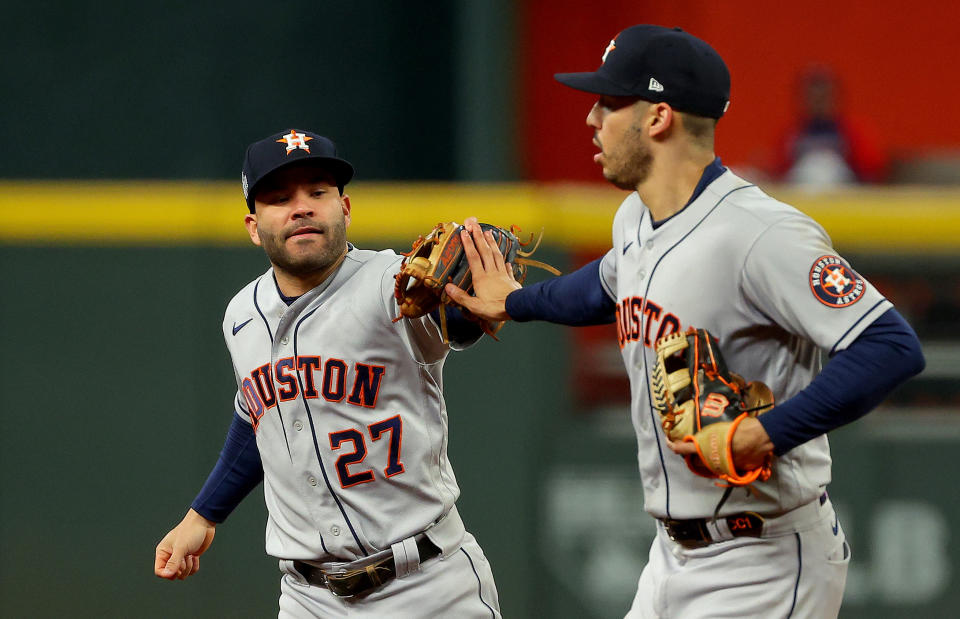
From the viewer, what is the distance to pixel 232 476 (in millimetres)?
3152

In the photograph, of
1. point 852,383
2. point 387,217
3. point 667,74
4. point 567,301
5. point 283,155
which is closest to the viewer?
point 852,383

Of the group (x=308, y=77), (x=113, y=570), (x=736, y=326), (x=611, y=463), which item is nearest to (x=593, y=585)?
(x=611, y=463)

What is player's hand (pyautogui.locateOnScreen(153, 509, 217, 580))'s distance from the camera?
306 centimetres

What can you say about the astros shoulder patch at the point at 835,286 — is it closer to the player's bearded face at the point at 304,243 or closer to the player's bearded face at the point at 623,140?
the player's bearded face at the point at 623,140

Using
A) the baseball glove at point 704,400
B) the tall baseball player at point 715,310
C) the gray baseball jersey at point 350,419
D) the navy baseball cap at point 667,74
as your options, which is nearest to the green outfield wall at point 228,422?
the gray baseball jersey at point 350,419

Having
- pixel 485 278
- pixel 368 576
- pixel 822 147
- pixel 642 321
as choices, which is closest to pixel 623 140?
pixel 642 321

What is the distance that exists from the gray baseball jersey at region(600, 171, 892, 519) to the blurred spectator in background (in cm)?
392

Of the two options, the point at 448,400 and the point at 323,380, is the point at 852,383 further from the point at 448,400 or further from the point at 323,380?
the point at 448,400

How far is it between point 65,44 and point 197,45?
740 millimetres

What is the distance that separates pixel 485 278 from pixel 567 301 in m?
0.19

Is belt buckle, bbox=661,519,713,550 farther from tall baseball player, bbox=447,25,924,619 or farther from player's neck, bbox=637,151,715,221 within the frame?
player's neck, bbox=637,151,715,221

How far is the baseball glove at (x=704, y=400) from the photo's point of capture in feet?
7.86

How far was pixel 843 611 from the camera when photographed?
4.77 m

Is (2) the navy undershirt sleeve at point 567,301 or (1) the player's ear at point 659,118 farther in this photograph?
(2) the navy undershirt sleeve at point 567,301
